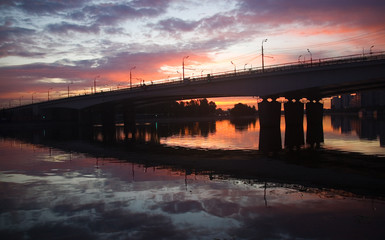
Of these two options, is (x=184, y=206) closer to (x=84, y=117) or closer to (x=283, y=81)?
(x=283, y=81)

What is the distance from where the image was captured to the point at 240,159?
23.2 meters

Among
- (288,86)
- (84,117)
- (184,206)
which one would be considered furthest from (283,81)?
(84,117)

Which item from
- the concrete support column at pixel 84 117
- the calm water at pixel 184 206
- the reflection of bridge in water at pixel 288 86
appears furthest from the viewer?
the concrete support column at pixel 84 117

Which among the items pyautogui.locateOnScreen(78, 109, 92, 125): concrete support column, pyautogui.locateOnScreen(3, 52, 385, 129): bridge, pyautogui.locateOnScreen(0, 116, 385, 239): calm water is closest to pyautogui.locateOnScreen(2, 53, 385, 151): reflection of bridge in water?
pyautogui.locateOnScreen(3, 52, 385, 129): bridge

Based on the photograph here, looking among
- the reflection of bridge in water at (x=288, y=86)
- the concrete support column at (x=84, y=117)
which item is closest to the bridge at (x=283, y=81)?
the reflection of bridge in water at (x=288, y=86)

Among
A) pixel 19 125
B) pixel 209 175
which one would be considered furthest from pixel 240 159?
pixel 19 125

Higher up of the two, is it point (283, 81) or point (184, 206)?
point (283, 81)

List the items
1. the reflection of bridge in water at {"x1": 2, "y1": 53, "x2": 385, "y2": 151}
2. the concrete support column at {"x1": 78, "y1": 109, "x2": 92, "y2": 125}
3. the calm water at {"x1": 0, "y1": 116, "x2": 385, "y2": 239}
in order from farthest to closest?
the concrete support column at {"x1": 78, "y1": 109, "x2": 92, "y2": 125}
the reflection of bridge in water at {"x1": 2, "y1": 53, "x2": 385, "y2": 151}
the calm water at {"x1": 0, "y1": 116, "x2": 385, "y2": 239}

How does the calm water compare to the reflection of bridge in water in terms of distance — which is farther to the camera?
the reflection of bridge in water

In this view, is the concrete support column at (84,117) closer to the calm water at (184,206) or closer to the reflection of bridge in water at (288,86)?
the reflection of bridge in water at (288,86)

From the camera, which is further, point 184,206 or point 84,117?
point 84,117

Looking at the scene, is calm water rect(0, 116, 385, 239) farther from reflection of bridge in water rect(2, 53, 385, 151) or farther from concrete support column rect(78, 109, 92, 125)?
concrete support column rect(78, 109, 92, 125)

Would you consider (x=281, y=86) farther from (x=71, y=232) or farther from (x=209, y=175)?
(x=71, y=232)

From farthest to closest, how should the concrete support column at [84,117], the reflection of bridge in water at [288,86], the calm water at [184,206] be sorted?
the concrete support column at [84,117]
the reflection of bridge in water at [288,86]
the calm water at [184,206]
